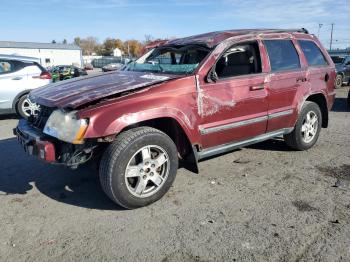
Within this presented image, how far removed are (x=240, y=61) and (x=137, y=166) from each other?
6.69 feet

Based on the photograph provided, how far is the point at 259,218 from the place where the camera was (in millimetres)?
3553

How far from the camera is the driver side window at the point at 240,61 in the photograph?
446cm

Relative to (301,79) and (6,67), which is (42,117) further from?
(6,67)

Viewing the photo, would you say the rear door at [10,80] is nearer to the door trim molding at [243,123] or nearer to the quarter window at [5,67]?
the quarter window at [5,67]

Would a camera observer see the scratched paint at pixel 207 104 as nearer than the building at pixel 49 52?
Yes

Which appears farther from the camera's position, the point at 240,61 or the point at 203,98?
the point at 240,61

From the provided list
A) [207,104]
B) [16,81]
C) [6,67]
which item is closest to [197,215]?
[207,104]

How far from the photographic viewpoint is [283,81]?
5008mm

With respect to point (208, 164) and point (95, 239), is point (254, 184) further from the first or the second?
point (95, 239)

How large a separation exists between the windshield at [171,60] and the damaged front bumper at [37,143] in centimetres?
167

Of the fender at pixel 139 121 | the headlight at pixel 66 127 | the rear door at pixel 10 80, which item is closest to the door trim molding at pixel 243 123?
the fender at pixel 139 121

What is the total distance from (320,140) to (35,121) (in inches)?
189

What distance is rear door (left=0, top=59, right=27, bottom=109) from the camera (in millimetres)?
8933

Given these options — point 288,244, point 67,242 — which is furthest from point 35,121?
point 288,244
